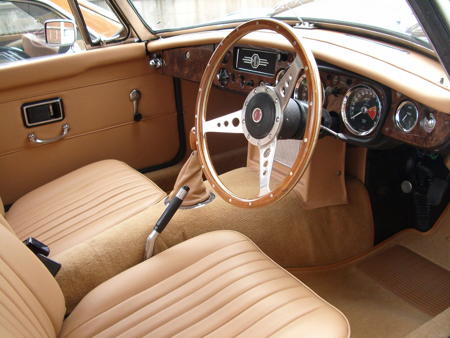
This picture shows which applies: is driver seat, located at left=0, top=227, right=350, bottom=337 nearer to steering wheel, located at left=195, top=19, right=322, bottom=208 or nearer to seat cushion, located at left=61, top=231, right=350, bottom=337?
seat cushion, located at left=61, top=231, right=350, bottom=337

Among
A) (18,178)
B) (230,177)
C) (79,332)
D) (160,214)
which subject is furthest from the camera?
(18,178)

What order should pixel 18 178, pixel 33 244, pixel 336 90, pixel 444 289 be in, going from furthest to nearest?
1. pixel 18 178
2. pixel 444 289
3. pixel 336 90
4. pixel 33 244

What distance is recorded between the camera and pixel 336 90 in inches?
52.8

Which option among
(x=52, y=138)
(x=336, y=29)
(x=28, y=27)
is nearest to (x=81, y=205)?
(x=52, y=138)

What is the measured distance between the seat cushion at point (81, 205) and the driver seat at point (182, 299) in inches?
13.3

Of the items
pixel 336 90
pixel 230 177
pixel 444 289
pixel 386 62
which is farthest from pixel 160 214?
pixel 444 289

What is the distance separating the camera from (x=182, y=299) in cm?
112

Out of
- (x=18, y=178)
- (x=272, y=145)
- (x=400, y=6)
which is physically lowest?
(x=18, y=178)

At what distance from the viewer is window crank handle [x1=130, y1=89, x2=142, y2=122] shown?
217cm

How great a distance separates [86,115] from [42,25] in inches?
18.6

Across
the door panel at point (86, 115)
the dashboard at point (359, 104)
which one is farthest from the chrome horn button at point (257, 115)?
the door panel at point (86, 115)

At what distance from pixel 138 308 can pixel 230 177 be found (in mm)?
742

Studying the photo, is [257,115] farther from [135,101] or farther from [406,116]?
[135,101]

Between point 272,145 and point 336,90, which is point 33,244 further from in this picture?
point 336,90
